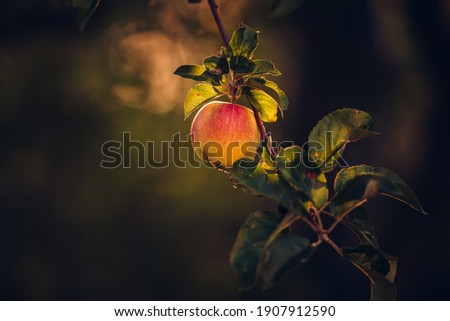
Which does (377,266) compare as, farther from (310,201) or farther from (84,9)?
(84,9)

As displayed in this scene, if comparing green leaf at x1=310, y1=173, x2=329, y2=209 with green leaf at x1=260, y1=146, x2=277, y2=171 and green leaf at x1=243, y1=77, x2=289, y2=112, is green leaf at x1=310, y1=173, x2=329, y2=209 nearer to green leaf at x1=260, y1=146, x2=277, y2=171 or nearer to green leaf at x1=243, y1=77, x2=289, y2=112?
green leaf at x1=260, y1=146, x2=277, y2=171

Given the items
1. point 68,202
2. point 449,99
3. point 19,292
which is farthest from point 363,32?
point 19,292

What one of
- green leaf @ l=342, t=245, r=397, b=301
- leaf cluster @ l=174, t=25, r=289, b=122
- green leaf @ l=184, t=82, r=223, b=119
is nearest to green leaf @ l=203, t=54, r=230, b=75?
leaf cluster @ l=174, t=25, r=289, b=122

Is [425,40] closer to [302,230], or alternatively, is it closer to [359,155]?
[359,155]

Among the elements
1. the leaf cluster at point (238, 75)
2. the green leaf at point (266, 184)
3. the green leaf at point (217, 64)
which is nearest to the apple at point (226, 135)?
the leaf cluster at point (238, 75)

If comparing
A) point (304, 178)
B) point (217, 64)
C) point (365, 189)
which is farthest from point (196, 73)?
point (365, 189)

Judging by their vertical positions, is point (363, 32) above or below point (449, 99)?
above

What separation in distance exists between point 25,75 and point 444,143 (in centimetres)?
426

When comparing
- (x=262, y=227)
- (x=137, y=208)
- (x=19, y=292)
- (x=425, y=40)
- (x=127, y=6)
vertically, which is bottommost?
(x=19, y=292)

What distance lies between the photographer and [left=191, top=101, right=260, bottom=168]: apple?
1.44 meters

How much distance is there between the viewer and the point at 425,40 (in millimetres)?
3986

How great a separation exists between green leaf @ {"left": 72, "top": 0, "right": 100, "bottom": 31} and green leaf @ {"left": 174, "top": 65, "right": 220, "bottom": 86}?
0.73ft

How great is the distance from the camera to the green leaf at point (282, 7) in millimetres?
1062

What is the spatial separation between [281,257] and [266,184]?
178 millimetres
